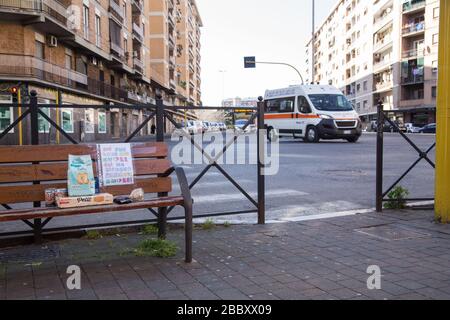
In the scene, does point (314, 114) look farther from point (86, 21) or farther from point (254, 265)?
point (86, 21)

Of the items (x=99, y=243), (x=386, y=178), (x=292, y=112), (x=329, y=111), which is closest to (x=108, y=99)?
(x=292, y=112)

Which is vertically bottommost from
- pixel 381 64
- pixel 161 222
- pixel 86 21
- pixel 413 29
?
pixel 161 222

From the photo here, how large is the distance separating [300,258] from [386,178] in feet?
21.7

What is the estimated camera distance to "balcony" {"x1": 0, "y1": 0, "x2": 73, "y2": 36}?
27000 millimetres

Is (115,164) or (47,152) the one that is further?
(115,164)

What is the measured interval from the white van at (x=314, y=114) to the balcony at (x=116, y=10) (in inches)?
910

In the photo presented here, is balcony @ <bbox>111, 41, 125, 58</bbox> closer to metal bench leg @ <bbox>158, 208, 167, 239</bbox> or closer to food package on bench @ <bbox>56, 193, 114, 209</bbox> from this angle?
metal bench leg @ <bbox>158, 208, 167, 239</bbox>

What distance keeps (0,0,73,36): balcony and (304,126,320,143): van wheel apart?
17.1 meters

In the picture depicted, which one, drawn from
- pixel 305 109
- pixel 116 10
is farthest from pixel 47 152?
pixel 116 10

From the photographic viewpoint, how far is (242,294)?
350 cm

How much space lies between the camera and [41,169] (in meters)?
4.55

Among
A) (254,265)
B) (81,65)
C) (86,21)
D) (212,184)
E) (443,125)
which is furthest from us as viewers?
(81,65)

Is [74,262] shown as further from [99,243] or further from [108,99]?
[108,99]

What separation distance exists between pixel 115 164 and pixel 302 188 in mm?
5288
